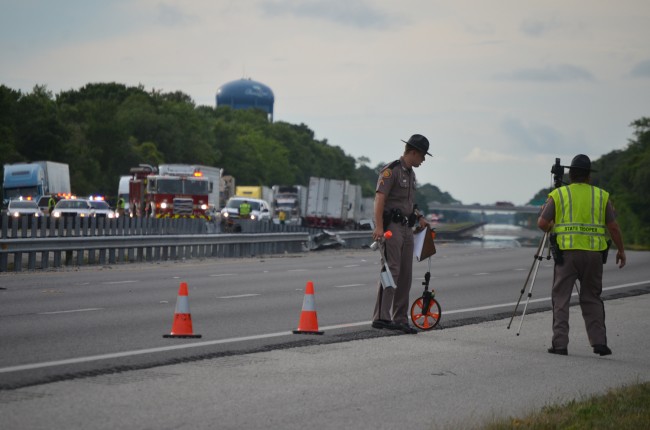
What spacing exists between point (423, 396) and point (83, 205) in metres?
48.6

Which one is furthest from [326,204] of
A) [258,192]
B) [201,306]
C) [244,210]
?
[201,306]

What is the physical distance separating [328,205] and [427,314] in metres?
60.4

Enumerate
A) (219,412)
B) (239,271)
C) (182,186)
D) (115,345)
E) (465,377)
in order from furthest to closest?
(182,186), (239,271), (115,345), (465,377), (219,412)

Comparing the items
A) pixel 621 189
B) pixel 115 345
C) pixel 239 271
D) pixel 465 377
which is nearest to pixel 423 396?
pixel 465 377

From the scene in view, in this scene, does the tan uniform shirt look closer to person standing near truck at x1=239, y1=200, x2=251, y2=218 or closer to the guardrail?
the guardrail

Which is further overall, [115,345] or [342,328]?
[342,328]

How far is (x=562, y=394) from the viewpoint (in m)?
9.70

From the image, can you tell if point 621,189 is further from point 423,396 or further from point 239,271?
point 423,396

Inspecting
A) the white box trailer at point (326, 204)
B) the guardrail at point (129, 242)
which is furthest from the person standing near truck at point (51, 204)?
the white box trailer at point (326, 204)

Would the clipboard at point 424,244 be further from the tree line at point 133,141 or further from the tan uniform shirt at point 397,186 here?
the tree line at point 133,141

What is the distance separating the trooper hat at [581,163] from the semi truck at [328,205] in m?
61.0

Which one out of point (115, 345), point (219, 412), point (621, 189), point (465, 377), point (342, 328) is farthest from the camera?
point (621, 189)

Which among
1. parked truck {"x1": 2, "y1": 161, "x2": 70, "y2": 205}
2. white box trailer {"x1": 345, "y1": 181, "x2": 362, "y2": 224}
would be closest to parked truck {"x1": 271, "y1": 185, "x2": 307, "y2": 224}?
white box trailer {"x1": 345, "y1": 181, "x2": 362, "y2": 224}

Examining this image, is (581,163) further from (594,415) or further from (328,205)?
(328,205)
